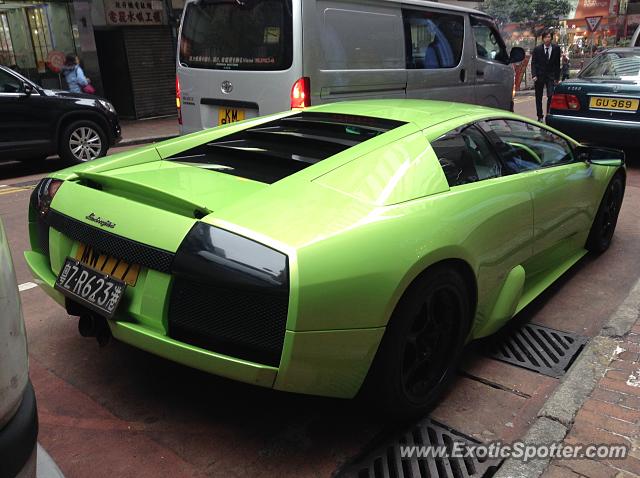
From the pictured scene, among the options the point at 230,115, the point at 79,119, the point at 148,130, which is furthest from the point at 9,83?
the point at 148,130

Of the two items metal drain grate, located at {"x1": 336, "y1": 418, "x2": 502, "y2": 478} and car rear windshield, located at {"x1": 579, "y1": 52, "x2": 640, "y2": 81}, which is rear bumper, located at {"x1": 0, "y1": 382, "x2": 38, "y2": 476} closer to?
metal drain grate, located at {"x1": 336, "y1": 418, "x2": 502, "y2": 478}

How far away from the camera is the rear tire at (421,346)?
2.27 meters

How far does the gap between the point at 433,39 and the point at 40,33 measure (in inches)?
397

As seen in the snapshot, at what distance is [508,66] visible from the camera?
8.27 meters

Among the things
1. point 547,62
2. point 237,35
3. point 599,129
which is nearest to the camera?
point 237,35

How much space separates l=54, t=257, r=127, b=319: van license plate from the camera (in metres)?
2.27

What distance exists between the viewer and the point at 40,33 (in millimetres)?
12984

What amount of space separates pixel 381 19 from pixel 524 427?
4785mm

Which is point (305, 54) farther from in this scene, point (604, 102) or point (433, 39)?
point (604, 102)

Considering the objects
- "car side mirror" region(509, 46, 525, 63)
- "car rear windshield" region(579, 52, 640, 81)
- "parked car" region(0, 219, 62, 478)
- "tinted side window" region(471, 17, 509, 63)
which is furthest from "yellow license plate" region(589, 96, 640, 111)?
"parked car" region(0, 219, 62, 478)

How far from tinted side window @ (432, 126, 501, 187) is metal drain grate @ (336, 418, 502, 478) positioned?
1.15m

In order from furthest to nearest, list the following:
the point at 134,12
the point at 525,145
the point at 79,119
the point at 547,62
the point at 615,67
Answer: the point at 134,12 → the point at 547,62 → the point at 79,119 → the point at 615,67 → the point at 525,145

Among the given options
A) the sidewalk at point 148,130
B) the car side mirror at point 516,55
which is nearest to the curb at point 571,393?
the car side mirror at point 516,55

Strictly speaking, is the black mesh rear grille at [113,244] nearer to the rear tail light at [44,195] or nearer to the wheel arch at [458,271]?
the rear tail light at [44,195]
